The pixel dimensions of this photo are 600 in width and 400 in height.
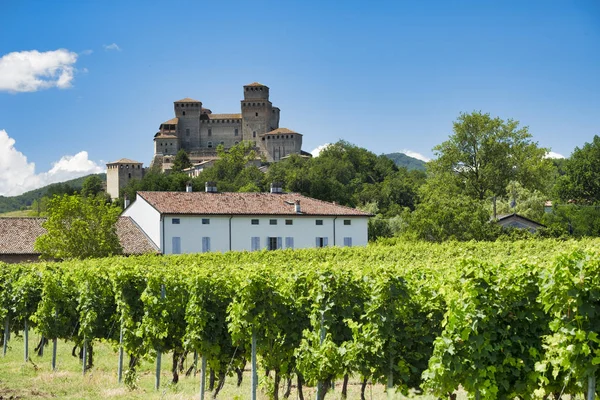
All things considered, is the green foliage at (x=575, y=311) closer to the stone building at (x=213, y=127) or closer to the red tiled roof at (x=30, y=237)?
the red tiled roof at (x=30, y=237)

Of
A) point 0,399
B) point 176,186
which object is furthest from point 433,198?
point 176,186

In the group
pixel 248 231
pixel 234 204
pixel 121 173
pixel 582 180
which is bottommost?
pixel 248 231

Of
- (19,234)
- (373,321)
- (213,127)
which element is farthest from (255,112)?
(373,321)

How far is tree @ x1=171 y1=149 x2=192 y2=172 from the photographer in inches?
5443

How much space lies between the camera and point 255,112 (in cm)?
15312

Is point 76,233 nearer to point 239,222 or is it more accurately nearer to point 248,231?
point 239,222

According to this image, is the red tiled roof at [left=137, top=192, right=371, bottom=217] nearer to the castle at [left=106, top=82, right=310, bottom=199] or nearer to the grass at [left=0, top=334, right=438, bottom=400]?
the grass at [left=0, top=334, right=438, bottom=400]

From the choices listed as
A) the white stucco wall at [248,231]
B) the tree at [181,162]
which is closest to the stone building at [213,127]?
the tree at [181,162]

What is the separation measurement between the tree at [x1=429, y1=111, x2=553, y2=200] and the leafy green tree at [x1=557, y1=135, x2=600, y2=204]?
28.1 meters

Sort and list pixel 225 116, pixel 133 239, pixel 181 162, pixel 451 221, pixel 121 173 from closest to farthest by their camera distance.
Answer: pixel 451 221
pixel 133 239
pixel 121 173
pixel 181 162
pixel 225 116

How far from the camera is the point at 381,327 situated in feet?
33.6

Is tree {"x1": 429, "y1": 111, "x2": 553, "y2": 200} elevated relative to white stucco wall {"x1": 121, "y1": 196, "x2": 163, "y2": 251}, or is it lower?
elevated

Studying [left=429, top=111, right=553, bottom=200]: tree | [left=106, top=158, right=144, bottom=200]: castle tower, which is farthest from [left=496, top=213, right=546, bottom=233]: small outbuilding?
[left=106, top=158, right=144, bottom=200]: castle tower

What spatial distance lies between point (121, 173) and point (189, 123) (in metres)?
22.8
